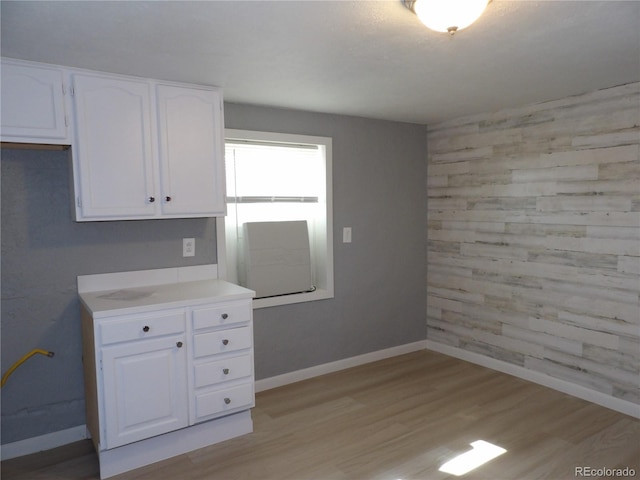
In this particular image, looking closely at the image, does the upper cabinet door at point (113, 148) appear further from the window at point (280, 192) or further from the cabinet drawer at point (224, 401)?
the cabinet drawer at point (224, 401)

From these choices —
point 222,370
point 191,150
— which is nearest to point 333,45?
point 191,150

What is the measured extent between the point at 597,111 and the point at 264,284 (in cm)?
262

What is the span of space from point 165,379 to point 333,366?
5.53 ft

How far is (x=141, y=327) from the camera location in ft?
7.77

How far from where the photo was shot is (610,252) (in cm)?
301

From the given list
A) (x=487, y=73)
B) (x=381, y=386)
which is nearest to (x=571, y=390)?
(x=381, y=386)

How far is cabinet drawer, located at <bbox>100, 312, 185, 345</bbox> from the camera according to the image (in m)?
2.29

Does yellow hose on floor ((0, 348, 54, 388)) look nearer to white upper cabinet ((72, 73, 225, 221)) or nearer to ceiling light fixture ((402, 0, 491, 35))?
white upper cabinet ((72, 73, 225, 221))

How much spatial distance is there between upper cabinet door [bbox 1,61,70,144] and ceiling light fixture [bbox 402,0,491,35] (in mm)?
1817

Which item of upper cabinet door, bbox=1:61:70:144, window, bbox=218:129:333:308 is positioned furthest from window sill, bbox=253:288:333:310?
upper cabinet door, bbox=1:61:70:144

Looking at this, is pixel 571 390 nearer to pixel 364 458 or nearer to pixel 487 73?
pixel 364 458

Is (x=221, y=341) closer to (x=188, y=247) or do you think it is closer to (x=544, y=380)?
(x=188, y=247)

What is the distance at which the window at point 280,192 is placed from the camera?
337cm

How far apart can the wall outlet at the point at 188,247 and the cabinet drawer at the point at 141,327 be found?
2.24ft
